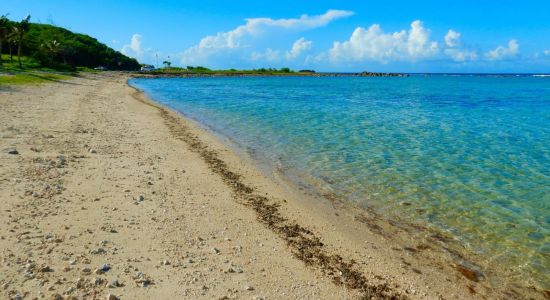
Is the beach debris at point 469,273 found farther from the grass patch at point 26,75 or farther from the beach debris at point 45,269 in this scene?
the grass patch at point 26,75

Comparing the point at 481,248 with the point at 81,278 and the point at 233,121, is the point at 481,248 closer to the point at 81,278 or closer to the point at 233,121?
the point at 81,278

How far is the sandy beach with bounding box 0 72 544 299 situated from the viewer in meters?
6.55

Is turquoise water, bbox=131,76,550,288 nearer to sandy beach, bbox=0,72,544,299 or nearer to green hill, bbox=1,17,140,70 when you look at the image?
sandy beach, bbox=0,72,544,299

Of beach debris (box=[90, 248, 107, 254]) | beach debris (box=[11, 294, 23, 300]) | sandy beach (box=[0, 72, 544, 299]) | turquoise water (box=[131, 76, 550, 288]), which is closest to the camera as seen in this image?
beach debris (box=[11, 294, 23, 300])

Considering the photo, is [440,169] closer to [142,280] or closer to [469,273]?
Answer: [469,273]

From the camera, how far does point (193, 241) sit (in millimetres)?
8211

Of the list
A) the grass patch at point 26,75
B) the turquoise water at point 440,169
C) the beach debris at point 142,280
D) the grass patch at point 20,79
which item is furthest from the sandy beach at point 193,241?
the grass patch at point 26,75

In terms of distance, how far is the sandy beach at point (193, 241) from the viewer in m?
6.55

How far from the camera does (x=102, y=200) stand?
32.7 feet

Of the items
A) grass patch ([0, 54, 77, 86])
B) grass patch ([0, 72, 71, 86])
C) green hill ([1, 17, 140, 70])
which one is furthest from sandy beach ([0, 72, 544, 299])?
green hill ([1, 17, 140, 70])

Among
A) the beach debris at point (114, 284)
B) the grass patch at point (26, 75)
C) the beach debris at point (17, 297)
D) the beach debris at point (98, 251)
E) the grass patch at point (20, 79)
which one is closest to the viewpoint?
the beach debris at point (17, 297)

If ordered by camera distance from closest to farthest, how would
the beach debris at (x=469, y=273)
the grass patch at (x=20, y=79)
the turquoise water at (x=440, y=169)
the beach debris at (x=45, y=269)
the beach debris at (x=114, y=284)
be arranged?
the beach debris at (x=114, y=284), the beach debris at (x=45, y=269), the beach debris at (x=469, y=273), the turquoise water at (x=440, y=169), the grass patch at (x=20, y=79)

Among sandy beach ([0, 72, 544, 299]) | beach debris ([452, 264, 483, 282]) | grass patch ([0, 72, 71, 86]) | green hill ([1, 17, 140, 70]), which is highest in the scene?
green hill ([1, 17, 140, 70])

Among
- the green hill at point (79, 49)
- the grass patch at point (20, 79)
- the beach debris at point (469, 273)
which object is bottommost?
the beach debris at point (469, 273)
